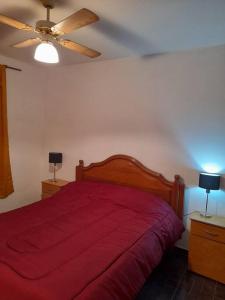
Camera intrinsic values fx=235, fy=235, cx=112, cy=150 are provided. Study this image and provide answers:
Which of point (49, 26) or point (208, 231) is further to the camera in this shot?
point (208, 231)

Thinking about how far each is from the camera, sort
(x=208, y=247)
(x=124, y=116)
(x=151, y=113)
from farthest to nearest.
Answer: (x=124, y=116)
(x=151, y=113)
(x=208, y=247)

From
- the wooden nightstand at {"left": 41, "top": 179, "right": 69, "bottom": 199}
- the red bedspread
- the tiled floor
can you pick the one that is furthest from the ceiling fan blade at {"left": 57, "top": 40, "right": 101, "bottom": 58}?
the tiled floor

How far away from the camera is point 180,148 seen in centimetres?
287

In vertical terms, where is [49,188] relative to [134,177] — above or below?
below

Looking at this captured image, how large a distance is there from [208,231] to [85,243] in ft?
4.40

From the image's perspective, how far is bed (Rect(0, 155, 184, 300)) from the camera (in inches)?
54.7

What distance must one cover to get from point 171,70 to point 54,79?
6.60 ft

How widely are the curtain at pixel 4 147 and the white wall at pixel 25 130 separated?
0.48 ft

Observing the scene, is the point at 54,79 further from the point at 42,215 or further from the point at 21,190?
the point at 42,215

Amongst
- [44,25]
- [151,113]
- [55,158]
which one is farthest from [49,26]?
[55,158]

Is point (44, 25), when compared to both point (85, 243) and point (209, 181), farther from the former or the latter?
point (209, 181)

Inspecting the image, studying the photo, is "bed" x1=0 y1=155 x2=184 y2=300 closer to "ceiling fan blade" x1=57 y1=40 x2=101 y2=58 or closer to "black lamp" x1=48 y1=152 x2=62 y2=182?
"black lamp" x1=48 y1=152 x2=62 y2=182

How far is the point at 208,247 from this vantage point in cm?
242

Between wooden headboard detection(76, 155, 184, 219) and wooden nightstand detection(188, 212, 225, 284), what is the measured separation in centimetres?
36
